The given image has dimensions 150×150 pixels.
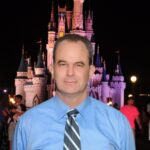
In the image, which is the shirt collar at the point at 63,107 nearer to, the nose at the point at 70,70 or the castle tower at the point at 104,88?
the nose at the point at 70,70

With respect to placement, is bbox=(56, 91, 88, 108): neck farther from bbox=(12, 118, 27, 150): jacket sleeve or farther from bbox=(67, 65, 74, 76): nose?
bbox=(12, 118, 27, 150): jacket sleeve

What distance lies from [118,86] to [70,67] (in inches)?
2593

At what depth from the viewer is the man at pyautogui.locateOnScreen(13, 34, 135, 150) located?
2.56 metres

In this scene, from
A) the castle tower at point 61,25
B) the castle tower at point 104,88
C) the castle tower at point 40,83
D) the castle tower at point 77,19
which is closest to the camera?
the castle tower at point 40,83

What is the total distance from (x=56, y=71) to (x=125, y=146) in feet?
1.94

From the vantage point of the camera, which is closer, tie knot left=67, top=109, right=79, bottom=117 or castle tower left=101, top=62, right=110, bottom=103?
tie knot left=67, top=109, right=79, bottom=117

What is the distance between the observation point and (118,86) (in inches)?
2682

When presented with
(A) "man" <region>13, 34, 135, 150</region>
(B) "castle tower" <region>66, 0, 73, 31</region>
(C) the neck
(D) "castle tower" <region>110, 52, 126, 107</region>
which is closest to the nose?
(A) "man" <region>13, 34, 135, 150</region>

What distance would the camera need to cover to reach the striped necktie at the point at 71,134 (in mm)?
2498

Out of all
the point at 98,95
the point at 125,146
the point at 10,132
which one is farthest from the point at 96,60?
the point at 125,146

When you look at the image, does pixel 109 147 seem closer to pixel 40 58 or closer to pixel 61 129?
pixel 61 129

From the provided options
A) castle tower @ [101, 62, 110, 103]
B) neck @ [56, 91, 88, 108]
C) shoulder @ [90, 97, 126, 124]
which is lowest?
castle tower @ [101, 62, 110, 103]

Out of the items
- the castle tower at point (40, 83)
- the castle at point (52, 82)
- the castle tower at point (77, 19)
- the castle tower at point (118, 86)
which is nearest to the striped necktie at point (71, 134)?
the castle at point (52, 82)

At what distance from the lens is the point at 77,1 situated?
6309 cm
